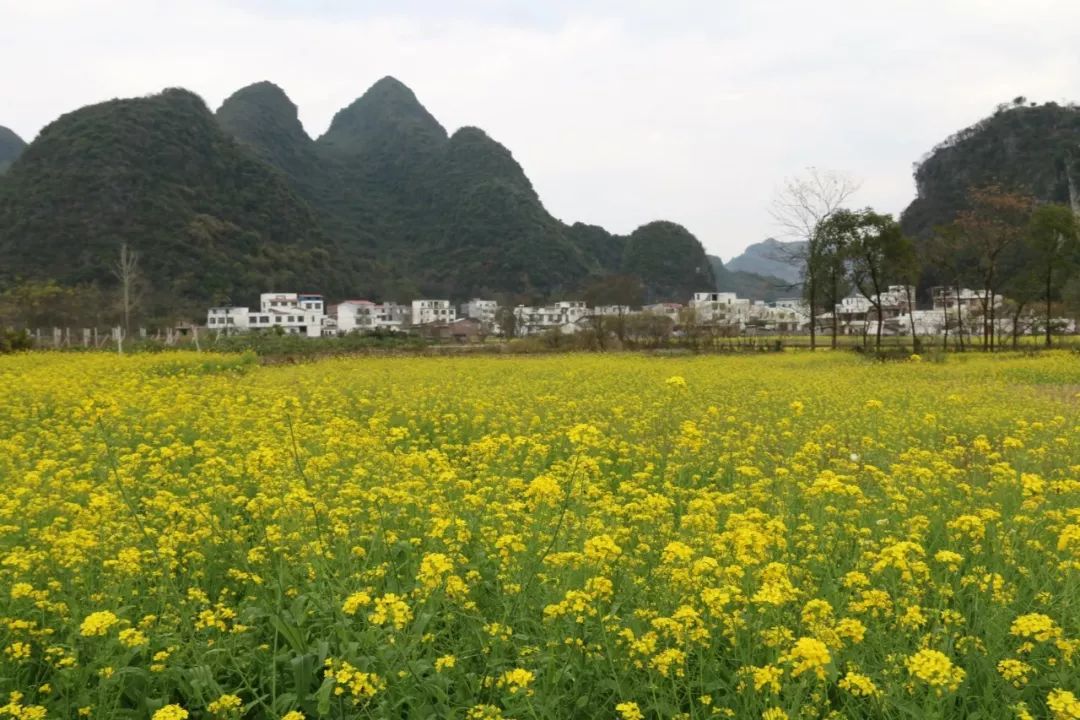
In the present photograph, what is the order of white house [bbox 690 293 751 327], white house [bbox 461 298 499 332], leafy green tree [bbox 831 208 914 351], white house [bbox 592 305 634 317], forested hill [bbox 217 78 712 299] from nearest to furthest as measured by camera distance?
leafy green tree [bbox 831 208 914 351], white house [bbox 592 305 634 317], white house [bbox 690 293 751 327], white house [bbox 461 298 499 332], forested hill [bbox 217 78 712 299]

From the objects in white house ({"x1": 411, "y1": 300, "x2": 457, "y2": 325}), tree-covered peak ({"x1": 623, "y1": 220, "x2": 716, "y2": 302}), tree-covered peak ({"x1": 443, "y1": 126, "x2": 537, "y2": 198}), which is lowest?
white house ({"x1": 411, "y1": 300, "x2": 457, "y2": 325})

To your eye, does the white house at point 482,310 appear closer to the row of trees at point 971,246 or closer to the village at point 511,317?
the village at point 511,317

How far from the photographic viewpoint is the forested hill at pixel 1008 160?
62156 mm

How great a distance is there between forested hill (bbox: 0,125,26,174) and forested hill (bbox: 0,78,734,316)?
2990 cm

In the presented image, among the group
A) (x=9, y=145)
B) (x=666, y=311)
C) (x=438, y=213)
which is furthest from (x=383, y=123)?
(x=666, y=311)

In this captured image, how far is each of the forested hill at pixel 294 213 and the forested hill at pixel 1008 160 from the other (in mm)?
29517

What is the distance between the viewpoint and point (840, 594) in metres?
2.96

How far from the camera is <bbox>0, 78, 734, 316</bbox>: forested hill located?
2157 inches

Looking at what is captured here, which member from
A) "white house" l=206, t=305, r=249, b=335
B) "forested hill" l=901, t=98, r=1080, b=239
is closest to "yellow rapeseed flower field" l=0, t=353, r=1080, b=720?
"white house" l=206, t=305, r=249, b=335

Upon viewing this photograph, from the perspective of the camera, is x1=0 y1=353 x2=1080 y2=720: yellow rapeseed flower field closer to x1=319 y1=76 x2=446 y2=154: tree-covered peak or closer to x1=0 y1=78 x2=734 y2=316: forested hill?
x1=0 y1=78 x2=734 y2=316: forested hill

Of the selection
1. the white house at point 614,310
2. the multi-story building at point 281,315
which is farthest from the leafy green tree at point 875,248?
the multi-story building at point 281,315

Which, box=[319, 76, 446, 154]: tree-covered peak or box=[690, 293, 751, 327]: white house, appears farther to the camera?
box=[319, 76, 446, 154]: tree-covered peak

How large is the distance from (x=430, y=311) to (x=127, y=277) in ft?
136

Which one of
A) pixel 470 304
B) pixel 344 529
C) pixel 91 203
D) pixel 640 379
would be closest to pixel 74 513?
pixel 344 529
